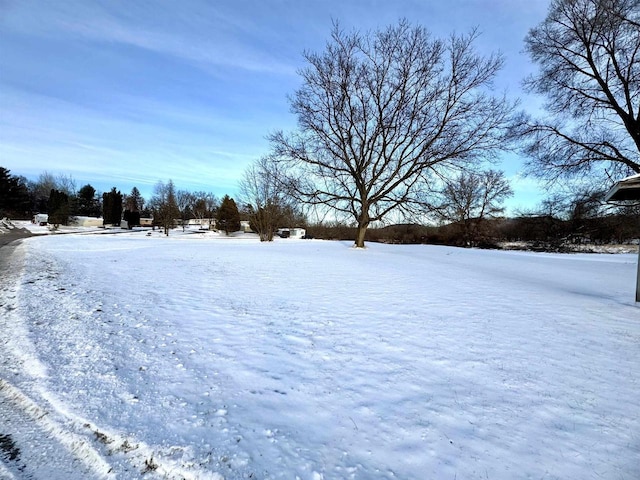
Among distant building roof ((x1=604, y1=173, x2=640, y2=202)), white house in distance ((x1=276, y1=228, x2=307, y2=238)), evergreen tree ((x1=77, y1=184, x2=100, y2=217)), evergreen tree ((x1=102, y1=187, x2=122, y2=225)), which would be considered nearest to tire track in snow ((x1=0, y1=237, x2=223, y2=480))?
distant building roof ((x1=604, y1=173, x2=640, y2=202))

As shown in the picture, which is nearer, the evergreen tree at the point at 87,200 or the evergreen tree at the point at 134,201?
the evergreen tree at the point at 87,200

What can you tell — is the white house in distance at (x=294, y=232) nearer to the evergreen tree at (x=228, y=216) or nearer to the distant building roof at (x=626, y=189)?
the evergreen tree at (x=228, y=216)

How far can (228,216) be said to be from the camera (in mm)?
55750

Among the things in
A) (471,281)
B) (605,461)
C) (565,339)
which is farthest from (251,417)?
(471,281)

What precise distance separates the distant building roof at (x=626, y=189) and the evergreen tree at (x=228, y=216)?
175 feet

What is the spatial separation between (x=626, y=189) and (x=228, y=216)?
5424 centimetres

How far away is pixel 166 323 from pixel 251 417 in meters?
2.68

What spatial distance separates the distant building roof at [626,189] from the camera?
21.7ft

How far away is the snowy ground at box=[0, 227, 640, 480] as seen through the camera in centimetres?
207

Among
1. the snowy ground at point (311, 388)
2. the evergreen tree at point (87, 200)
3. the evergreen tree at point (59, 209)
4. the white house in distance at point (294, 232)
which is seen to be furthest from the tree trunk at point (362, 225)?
the evergreen tree at point (87, 200)

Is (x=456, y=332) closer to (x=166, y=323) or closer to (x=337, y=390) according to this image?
(x=337, y=390)

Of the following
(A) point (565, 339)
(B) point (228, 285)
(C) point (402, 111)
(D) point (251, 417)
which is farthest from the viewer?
(C) point (402, 111)

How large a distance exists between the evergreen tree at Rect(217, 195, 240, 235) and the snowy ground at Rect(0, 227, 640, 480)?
167 ft

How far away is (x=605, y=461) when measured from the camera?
214 cm
